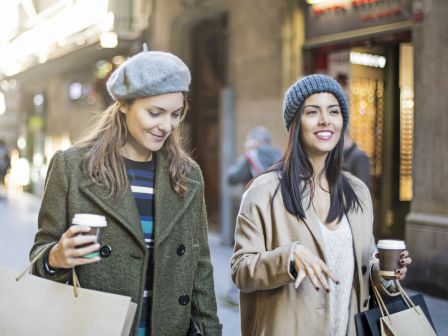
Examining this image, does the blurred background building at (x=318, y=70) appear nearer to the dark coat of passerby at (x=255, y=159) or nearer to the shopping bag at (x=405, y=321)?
the dark coat of passerby at (x=255, y=159)

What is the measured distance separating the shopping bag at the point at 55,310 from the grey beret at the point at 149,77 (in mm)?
725

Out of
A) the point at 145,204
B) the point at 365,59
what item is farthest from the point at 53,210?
the point at 365,59

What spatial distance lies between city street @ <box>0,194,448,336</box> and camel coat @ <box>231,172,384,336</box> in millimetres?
3277

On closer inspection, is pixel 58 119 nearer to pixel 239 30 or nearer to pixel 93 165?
pixel 239 30

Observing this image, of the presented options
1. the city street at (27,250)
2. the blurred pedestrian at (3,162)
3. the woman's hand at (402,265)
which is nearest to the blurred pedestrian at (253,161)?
the city street at (27,250)

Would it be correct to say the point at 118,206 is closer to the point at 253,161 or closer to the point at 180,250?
the point at 180,250

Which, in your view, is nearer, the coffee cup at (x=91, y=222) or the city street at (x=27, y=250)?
the coffee cup at (x=91, y=222)

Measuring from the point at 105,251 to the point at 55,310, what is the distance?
0.33 m

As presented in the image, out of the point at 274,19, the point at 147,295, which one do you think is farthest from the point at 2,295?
the point at 274,19

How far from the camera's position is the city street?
6.38m

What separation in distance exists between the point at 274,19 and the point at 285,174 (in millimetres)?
7761

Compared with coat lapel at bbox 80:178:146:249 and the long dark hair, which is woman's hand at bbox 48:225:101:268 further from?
the long dark hair

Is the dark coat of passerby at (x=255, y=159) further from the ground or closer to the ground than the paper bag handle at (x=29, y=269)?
further from the ground

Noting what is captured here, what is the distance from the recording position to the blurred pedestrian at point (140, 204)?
2.38 m
